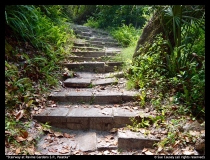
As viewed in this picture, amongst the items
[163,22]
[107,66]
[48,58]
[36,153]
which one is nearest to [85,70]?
[107,66]

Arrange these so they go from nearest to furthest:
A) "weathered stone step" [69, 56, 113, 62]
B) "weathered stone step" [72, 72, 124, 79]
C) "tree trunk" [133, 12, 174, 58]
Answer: "tree trunk" [133, 12, 174, 58], "weathered stone step" [72, 72, 124, 79], "weathered stone step" [69, 56, 113, 62]

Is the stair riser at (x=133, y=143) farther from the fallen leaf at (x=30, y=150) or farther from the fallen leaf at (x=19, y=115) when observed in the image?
the fallen leaf at (x=19, y=115)

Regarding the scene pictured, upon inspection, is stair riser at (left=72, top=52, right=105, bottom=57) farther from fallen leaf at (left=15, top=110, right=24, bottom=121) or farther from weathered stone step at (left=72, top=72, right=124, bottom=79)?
fallen leaf at (left=15, top=110, right=24, bottom=121)

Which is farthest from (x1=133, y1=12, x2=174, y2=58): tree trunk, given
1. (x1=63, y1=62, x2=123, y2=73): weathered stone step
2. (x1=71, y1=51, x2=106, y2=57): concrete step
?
(x1=71, y1=51, x2=106, y2=57): concrete step

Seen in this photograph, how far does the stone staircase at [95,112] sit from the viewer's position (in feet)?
8.19

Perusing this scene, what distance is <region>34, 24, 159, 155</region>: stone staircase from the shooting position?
2495 mm

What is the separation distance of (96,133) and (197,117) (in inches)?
58.0

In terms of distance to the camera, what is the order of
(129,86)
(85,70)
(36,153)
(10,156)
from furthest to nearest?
(85,70) < (129,86) < (36,153) < (10,156)

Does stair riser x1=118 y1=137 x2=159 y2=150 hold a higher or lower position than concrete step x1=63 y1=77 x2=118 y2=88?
lower

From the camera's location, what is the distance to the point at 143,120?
277 cm

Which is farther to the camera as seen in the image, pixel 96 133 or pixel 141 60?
pixel 141 60

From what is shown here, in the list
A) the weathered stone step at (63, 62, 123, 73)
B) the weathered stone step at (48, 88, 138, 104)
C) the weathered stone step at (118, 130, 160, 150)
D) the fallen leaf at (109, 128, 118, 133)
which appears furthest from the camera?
the weathered stone step at (63, 62, 123, 73)


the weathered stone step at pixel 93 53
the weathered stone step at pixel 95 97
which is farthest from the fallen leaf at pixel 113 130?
the weathered stone step at pixel 93 53

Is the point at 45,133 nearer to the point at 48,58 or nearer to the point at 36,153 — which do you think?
the point at 36,153
